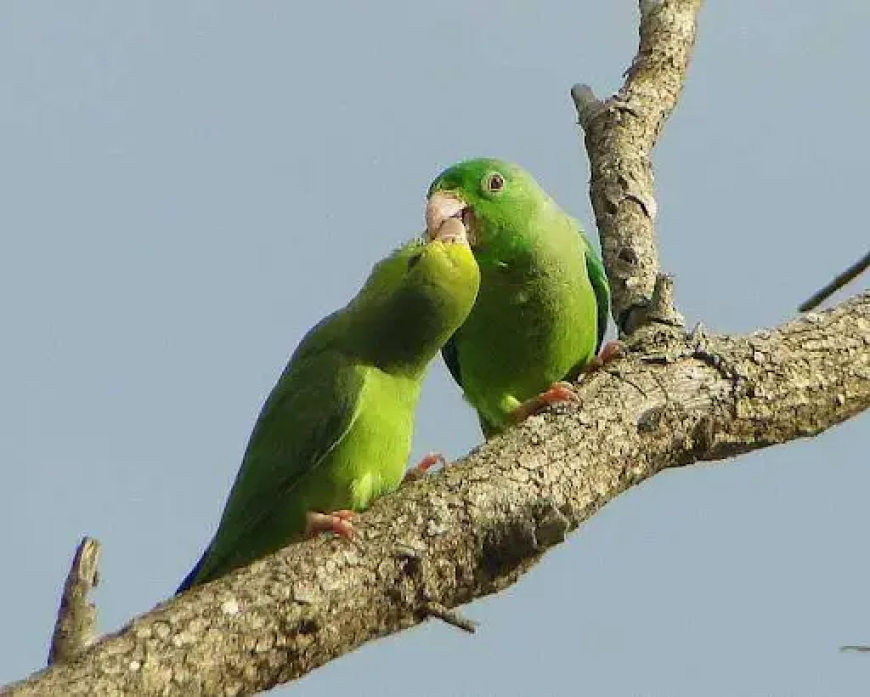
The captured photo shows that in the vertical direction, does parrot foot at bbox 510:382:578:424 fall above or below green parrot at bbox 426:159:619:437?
below

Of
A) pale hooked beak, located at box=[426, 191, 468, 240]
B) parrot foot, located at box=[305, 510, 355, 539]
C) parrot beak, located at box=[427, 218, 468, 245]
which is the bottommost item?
parrot foot, located at box=[305, 510, 355, 539]

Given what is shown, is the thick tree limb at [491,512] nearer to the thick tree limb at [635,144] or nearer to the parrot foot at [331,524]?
the parrot foot at [331,524]

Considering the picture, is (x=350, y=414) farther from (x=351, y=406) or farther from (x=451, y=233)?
(x=451, y=233)

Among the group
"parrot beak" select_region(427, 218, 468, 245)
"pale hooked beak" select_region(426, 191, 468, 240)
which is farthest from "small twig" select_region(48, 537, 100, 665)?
"pale hooked beak" select_region(426, 191, 468, 240)

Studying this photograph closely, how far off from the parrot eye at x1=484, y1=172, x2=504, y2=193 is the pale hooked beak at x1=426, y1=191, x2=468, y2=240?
176mm

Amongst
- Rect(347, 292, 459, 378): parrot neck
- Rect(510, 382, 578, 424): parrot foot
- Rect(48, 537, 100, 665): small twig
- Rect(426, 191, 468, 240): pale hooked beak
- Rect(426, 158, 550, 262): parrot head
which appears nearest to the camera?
Rect(48, 537, 100, 665): small twig

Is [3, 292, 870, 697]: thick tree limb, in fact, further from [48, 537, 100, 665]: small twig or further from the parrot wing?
the parrot wing

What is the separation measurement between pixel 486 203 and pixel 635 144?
817mm

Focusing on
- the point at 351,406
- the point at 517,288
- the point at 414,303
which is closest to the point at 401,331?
the point at 414,303

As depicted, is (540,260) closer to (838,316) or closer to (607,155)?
(607,155)

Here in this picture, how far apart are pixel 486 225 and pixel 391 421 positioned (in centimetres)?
146

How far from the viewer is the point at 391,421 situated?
16.2ft

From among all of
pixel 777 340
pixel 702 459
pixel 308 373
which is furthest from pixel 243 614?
pixel 777 340

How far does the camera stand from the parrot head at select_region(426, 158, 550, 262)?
6.04 meters
